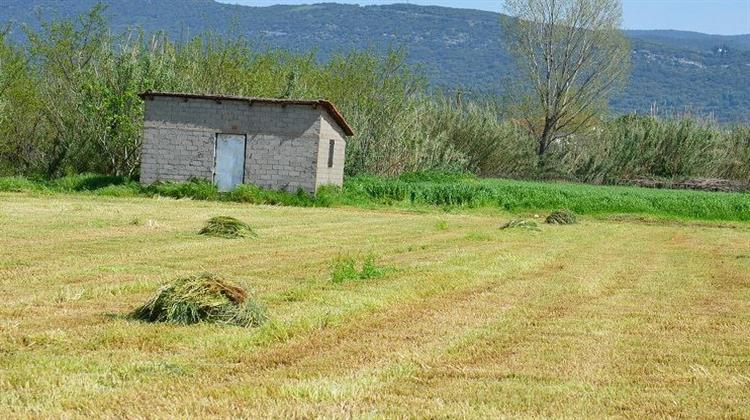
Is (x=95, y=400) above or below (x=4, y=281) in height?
above

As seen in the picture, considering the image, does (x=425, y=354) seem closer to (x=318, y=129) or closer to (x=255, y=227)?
(x=255, y=227)

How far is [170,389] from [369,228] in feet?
61.3

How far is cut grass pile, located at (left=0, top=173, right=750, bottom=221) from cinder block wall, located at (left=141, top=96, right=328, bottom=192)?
0.64m

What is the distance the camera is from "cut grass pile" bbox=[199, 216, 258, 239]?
20.3 m

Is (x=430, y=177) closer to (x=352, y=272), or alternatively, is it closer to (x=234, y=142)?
(x=234, y=142)

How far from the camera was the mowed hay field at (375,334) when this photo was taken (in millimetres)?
6957

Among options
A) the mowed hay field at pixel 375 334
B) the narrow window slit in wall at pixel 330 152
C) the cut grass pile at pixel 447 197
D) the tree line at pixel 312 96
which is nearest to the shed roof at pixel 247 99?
the narrow window slit in wall at pixel 330 152

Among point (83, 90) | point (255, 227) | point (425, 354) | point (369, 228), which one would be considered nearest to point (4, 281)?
point (425, 354)

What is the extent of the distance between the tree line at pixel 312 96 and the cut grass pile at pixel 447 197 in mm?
3973

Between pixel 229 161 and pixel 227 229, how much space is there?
17025 mm

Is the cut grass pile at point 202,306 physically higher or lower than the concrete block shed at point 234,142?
higher

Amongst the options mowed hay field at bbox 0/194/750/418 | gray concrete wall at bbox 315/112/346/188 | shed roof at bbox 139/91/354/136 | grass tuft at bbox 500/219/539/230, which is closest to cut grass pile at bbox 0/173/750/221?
gray concrete wall at bbox 315/112/346/188

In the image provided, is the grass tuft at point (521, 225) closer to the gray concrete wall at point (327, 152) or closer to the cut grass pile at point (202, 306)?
the gray concrete wall at point (327, 152)

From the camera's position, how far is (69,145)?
4078 centimetres
